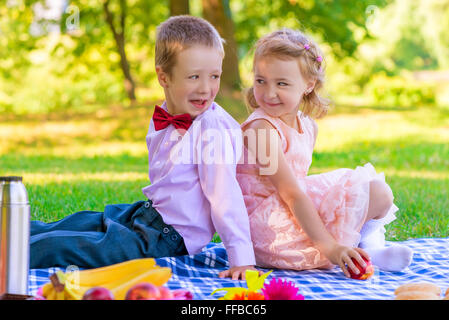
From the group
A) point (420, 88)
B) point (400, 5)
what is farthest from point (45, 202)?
point (400, 5)

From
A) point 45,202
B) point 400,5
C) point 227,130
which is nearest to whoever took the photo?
point 227,130

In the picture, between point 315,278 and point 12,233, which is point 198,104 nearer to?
point 315,278

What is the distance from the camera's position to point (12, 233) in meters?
2.10

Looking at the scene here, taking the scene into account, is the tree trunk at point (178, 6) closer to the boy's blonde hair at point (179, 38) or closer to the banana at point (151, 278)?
the boy's blonde hair at point (179, 38)

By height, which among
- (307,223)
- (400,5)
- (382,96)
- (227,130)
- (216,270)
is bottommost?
(216,270)

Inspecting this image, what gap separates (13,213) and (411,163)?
21.7 ft

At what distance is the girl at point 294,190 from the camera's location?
307 centimetres

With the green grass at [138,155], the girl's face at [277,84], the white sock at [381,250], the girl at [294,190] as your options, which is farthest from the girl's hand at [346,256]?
the green grass at [138,155]

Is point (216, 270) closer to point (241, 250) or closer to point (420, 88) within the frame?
point (241, 250)

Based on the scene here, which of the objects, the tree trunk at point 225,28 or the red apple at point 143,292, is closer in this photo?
the red apple at point 143,292

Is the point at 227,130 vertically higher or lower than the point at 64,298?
higher

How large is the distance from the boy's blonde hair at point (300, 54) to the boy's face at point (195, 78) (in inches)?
10.3

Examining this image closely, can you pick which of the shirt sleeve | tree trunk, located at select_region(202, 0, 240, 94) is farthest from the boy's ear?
tree trunk, located at select_region(202, 0, 240, 94)

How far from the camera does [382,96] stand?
59.1 feet
